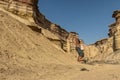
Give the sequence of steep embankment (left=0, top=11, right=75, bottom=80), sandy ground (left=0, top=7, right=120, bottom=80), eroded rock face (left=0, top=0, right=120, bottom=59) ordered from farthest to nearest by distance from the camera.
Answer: eroded rock face (left=0, top=0, right=120, bottom=59) → steep embankment (left=0, top=11, right=75, bottom=80) → sandy ground (left=0, top=7, right=120, bottom=80)

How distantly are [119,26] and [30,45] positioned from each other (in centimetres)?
4057

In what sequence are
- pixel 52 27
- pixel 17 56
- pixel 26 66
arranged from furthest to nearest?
pixel 52 27
pixel 17 56
pixel 26 66

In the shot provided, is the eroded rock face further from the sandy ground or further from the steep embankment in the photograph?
the sandy ground

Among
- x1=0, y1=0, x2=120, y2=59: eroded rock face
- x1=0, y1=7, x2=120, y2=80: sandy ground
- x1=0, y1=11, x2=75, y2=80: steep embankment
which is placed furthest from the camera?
x1=0, y1=0, x2=120, y2=59: eroded rock face

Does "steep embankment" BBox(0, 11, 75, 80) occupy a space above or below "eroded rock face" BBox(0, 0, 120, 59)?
below

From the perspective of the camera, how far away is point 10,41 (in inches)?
729

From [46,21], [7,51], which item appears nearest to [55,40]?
[46,21]

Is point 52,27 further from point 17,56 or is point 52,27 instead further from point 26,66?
point 26,66

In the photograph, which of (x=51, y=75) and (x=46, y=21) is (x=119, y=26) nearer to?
(x=46, y=21)

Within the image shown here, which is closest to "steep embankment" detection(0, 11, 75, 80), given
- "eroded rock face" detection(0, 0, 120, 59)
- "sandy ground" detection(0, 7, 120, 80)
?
"sandy ground" detection(0, 7, 120, 80)

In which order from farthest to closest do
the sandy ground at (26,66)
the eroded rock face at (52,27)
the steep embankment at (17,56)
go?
the eroded rock face at (52,27)
the steep embankment at (17,56)
the sandy ground at (26,66)

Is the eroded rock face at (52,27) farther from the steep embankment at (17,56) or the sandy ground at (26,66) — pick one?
the sandy ground at (26,66)

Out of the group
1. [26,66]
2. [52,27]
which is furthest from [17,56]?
[52,27]

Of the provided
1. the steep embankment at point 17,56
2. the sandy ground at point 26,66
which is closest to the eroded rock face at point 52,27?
the steep embankment at point 17,56
